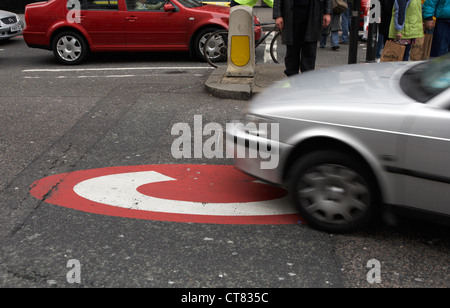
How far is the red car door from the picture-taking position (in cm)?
1041

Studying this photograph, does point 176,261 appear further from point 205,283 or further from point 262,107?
point 262,107

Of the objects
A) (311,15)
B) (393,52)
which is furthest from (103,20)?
(393,52)

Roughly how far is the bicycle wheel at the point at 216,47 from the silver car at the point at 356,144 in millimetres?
6008

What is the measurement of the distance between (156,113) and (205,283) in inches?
166

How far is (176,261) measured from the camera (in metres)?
3.52

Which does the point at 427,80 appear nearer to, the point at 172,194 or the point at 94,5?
the point at 172,194

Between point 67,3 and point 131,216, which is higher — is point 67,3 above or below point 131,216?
above

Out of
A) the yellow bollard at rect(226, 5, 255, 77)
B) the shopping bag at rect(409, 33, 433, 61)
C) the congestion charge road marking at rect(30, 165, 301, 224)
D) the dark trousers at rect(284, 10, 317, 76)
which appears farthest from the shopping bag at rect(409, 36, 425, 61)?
the congestion charge road marking at rect(30, 165, 301, 224)

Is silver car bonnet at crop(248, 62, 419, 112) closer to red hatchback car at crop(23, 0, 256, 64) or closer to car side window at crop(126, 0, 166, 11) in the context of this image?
red hatchback car at crop(23, 0, 256, 64)

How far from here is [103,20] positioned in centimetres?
1044

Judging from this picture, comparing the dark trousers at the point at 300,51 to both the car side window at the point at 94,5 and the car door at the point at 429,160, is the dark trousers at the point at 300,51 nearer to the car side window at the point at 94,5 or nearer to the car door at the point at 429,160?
the car door at the point at 429,160

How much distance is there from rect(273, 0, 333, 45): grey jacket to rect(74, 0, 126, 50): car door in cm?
451

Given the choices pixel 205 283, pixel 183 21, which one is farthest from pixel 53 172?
pixel 183 21
